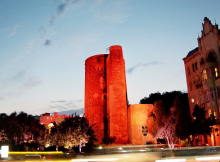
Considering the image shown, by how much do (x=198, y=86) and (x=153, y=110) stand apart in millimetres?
8538

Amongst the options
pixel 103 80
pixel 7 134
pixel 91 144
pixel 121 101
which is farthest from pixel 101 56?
pixel 7 134

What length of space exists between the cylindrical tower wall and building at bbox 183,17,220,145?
56.4 ft

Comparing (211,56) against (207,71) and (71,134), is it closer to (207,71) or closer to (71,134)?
(207,71)

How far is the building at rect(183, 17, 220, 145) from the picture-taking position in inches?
1300

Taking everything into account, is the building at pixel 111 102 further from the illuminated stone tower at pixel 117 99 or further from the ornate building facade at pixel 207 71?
the ornate building facade at pixel 207 71

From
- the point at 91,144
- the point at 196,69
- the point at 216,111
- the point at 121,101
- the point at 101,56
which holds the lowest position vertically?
the point at 91,144

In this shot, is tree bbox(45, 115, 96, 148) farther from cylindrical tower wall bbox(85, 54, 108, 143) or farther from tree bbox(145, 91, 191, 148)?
cylindrical tower wall bbox(85, 54, 108, 143)

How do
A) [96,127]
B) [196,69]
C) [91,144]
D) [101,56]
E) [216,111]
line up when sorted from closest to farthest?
1. [216,111]
2. [91,144]
3. [196,69]
4. [96,127]
5. [101,56]

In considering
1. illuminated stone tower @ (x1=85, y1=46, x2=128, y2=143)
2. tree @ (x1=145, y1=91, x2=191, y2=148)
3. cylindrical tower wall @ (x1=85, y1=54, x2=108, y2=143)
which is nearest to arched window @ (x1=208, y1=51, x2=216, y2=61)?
tree @ (x1=145, y1=91, x2=191, y2=148)

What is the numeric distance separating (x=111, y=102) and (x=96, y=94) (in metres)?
6.91

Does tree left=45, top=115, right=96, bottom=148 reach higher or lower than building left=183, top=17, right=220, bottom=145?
lower

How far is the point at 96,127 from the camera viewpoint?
45.5 m

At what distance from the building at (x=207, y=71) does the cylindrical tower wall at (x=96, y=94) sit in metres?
17.2

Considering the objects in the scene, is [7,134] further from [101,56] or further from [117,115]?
[101,56]
